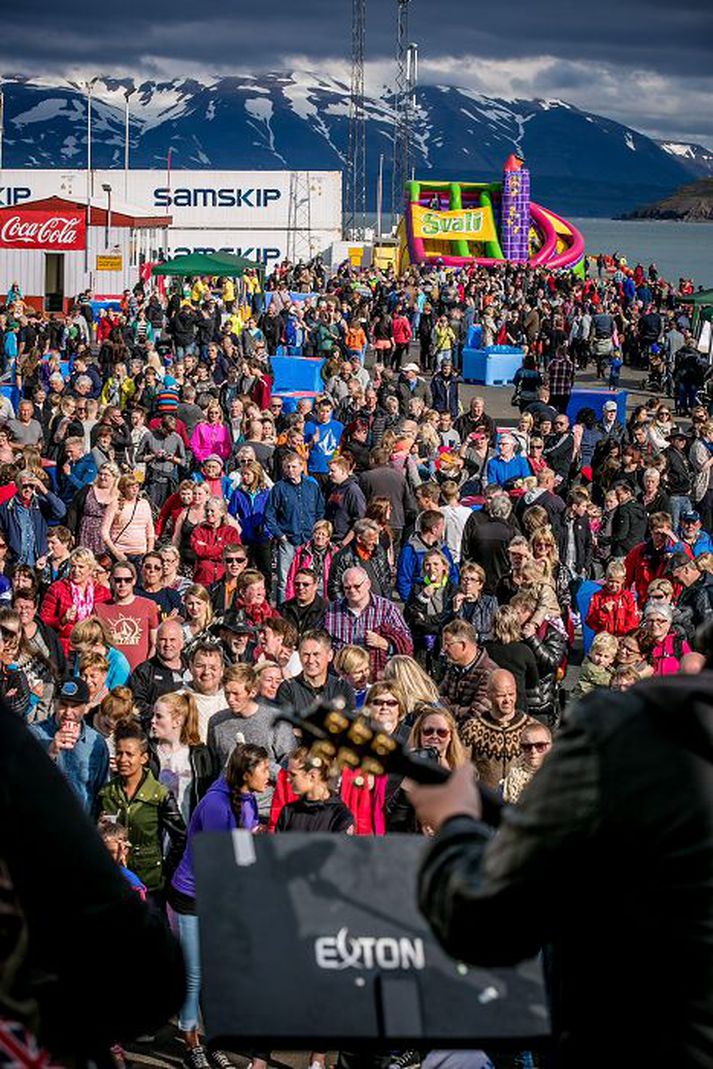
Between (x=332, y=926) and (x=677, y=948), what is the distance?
1.96 ft

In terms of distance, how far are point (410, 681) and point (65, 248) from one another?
33.6 m

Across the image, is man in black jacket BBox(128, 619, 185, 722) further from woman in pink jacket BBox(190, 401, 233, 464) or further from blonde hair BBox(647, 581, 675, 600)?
woman in pink jacket BBox(190, 401, 233, 464)

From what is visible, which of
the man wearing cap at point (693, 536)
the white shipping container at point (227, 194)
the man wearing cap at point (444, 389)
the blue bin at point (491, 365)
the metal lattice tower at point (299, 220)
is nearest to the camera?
the man wearing cap at point (693, 536)

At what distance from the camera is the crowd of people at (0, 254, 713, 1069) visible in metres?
7.43

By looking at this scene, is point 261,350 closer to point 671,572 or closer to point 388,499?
point 388,499

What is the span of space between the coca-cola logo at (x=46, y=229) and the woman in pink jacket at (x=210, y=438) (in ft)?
80.5

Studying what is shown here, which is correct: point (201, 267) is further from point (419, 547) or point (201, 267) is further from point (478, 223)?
point (419, 547)

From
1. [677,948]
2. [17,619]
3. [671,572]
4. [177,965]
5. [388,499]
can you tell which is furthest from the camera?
[388,499]

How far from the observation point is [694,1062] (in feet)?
6.72

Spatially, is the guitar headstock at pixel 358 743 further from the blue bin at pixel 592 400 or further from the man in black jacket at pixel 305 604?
the blue bin at pixel 592 400

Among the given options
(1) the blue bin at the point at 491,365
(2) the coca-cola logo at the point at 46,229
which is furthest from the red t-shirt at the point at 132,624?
(2) the coca-cola logo at the point at 46,229

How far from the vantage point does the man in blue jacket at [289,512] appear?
44.8 ft

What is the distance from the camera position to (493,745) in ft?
26.7

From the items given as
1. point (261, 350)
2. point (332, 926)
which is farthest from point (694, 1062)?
point (261, 350)
